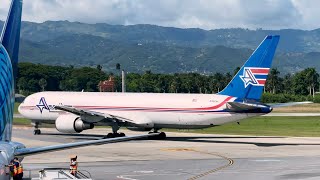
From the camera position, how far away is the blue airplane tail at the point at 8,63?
1814 centimetres

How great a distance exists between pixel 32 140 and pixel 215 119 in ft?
63.4

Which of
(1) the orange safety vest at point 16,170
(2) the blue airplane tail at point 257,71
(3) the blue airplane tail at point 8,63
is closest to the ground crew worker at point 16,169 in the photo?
(1) the orange safety vest at point 16,170

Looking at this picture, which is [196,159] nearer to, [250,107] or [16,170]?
[250,107]

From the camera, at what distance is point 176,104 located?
62.8 metres

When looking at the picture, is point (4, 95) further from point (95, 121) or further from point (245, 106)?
point (95, 121)

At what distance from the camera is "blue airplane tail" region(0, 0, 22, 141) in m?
18.1

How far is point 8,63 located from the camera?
18766 millimetres

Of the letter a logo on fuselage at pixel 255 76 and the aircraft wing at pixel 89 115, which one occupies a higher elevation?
the letter a logo on fuselage at pixel 255 76

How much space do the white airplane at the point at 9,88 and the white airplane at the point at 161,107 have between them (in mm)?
39849

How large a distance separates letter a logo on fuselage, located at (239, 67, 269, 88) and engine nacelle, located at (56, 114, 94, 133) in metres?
16.1

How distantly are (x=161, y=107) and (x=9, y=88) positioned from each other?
1776 inches

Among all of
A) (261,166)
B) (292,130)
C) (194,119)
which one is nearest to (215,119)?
(194,119)

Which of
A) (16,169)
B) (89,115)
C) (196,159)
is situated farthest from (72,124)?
(16,169)

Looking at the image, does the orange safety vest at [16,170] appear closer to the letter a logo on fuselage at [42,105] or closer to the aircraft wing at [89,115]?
the aircraft wing at [89,115]
